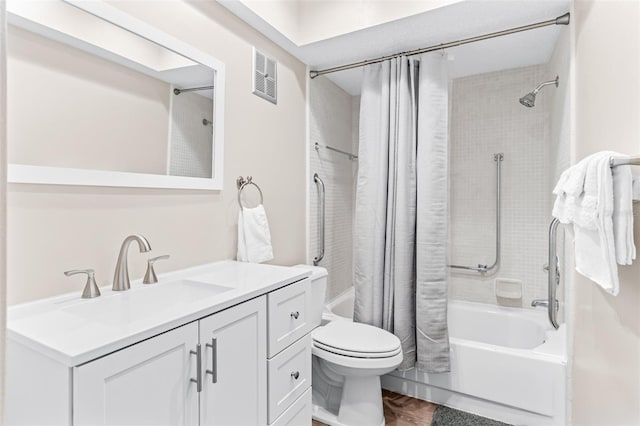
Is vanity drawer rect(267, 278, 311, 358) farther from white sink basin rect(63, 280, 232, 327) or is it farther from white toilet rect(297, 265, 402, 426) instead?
white toilet rect(297, 265, 402, 426)

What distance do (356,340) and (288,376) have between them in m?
0.59

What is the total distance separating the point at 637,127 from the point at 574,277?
97cm

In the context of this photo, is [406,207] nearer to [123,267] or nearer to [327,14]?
[327,14]

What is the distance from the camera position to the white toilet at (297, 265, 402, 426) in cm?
179

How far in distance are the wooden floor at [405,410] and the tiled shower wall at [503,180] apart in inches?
38.8

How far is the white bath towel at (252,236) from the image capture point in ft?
5.97

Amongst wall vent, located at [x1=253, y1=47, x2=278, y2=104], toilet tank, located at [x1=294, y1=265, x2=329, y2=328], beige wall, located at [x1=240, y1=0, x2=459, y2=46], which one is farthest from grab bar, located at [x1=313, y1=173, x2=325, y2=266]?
beige wall, located at [x1=240, y1=0, x2=459, y2=46]

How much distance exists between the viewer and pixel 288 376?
1405mm

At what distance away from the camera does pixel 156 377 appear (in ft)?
2.87

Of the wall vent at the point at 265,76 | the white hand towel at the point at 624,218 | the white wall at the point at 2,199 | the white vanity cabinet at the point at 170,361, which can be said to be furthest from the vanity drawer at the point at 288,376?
the wall vent at the point at 265,76

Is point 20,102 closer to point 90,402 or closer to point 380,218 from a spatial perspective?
point 90,402

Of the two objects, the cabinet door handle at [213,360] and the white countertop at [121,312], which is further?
the cabinet door handle at [213,360]

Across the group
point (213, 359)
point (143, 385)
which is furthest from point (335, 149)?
point (143, 385)

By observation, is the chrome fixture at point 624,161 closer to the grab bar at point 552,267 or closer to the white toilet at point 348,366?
the grab bar at point 552,267
